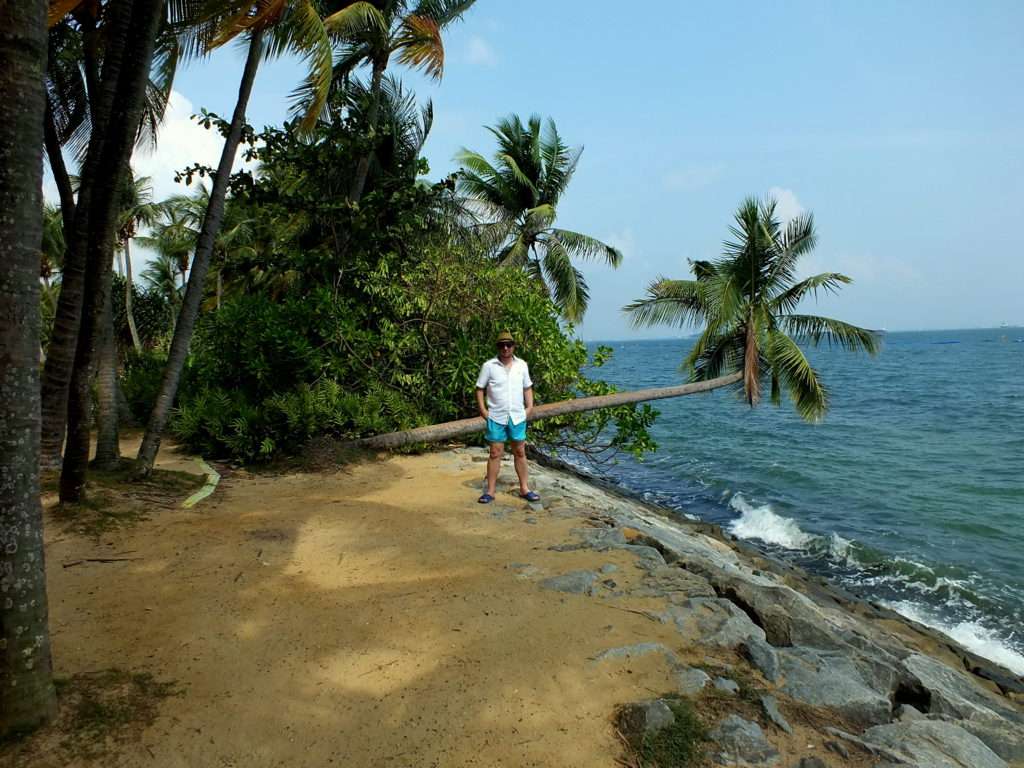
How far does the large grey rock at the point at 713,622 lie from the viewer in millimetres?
3951

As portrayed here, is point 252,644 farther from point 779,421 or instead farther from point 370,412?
point 779,421

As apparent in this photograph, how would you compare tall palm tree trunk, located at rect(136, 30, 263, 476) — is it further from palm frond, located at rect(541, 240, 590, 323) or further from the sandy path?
palm frond, located at rect(541, 240, 590, 323)

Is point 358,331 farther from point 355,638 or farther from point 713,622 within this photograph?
point 713,622

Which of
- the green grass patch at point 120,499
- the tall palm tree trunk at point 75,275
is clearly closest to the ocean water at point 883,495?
the green grass patch at point 120,499

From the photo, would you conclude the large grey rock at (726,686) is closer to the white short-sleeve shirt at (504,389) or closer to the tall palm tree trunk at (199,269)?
the white short-sleeve shirt at (504,389)

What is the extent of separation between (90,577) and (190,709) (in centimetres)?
209

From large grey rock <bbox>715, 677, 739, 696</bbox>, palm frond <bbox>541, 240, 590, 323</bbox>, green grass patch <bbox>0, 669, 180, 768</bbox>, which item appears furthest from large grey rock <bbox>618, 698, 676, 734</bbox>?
palm frond <bbox>541, 240, 590, 323</bbox>

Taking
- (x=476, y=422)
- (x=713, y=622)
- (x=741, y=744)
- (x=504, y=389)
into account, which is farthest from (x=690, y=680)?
(x=476, y=422)

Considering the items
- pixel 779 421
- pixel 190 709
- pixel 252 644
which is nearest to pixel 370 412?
pixel 252 644

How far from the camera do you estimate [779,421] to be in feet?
87.1

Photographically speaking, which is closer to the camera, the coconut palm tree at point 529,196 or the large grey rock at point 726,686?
the large grey rock at point 726,686

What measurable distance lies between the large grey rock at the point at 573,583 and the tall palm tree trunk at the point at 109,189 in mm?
4493

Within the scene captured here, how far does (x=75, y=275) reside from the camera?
599 cm

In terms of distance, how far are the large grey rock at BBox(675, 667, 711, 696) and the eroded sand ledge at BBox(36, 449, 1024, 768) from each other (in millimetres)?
15
